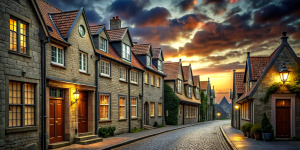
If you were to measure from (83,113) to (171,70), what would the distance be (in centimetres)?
2430

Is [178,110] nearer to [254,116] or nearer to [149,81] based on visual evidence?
[149,81]

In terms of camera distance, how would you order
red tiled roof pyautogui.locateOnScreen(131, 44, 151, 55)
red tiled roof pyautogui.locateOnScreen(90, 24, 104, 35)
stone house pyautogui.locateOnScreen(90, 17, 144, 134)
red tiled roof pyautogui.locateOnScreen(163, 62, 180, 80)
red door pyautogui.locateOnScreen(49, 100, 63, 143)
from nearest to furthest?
red door pyautogui.locateOnScreen(49, 100, 63, 143) < stone house pyautogui.locateOnScreen(90, 17, 144, 134) < red tiled roof pyautogui.locateOnScreen(90, 24, 104, 35) < red tiled roof pyautogui.locateOnScreen(131, 44, 151, 55) < red tiled roof pyautogui.locateOnScreen(163, 62, 180, 80)

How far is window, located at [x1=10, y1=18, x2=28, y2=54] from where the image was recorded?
464 inches

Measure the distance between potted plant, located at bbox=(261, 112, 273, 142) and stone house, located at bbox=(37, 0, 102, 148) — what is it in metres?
9.99

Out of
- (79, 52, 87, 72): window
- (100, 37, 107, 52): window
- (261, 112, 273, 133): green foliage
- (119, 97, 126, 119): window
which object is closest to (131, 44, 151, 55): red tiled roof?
(119, 97, 126, 119): window

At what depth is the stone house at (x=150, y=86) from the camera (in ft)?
97.3

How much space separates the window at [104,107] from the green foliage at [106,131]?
0.78 meters

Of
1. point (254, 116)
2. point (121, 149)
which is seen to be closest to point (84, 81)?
point (121, 149)

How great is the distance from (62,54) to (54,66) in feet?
4.02

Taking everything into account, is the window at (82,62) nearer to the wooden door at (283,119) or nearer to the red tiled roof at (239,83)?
the wooden door at (283,119)

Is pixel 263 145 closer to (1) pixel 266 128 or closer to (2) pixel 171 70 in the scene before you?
(1) pixel 266 128

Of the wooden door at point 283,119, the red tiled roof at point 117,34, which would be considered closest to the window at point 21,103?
the red tiled roof at point 117,34

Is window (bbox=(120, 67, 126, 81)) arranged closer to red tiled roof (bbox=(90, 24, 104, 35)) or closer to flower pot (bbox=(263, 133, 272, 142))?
red tiled roof (bbox=(90, 24, 104, 35))

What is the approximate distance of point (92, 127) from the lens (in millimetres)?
18484
